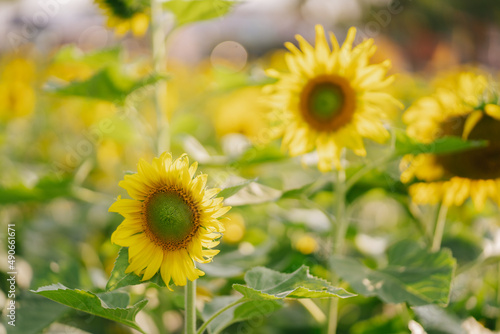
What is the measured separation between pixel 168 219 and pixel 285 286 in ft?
0.66

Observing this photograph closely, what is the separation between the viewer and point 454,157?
3.49 feet

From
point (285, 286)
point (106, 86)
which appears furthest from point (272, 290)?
point (106, 86)

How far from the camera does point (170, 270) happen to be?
2.10ft

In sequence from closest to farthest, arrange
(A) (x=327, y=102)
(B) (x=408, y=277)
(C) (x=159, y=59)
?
(B) (x=408, y=277) < (A) (x=327, y=102) < (C) (x=159, y=59)

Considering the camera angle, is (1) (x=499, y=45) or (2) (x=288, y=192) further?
(1) (x=499, y=45)

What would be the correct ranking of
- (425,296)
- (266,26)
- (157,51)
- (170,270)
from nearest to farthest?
(170,270), (425,296), (157,51), (266,26)

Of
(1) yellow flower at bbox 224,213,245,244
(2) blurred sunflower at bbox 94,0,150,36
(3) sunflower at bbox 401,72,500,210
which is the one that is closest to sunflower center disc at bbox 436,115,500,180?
(3) sunflower at bbox 401,72,500,210

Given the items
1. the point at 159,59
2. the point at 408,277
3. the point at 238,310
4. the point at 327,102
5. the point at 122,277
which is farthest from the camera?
the point at 159,59

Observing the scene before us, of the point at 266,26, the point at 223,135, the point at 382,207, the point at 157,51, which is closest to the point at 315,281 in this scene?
the point at 157,51

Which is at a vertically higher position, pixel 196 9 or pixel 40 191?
pixel 196 9

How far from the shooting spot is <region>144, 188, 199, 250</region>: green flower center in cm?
64

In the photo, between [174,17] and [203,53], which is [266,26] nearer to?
[203,53]

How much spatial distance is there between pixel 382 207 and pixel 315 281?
1.54 m

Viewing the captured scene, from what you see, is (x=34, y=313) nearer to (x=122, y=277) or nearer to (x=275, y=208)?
(x=122, y=277)
